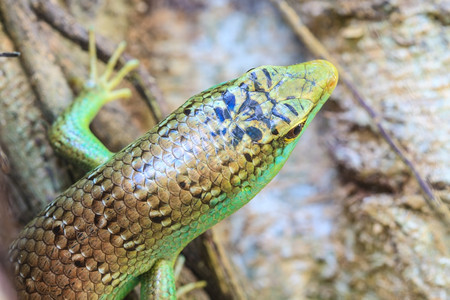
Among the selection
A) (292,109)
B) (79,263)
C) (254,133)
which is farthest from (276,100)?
(79,263)

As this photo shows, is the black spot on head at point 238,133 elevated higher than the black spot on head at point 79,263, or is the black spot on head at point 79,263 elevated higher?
the black spot on head at point 238,133

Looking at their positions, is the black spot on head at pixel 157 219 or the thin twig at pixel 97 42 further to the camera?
the thin twig at pixel 97 42

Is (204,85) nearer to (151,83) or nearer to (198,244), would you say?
(151,83)

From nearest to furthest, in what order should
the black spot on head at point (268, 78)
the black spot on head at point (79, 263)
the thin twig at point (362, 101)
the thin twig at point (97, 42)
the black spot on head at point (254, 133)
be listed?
the black spot on head at point (79, 263) < the black spot on head at point (254, 133) < the black spot on head at point (268, 78) < the thin twig at point (362, 101) < the thin twig at point (97, 42)

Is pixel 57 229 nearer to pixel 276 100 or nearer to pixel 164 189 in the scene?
pixel 164 189

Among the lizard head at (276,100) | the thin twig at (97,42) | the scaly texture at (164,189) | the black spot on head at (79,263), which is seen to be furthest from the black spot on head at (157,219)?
the thin twig at (97,42)

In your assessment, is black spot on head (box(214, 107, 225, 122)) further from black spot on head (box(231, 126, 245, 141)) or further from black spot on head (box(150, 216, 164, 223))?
black spot on head (box(150, 216, 164, 223))

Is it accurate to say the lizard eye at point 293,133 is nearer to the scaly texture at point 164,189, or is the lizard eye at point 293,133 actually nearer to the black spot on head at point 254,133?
the scaly texture at point 164,189
